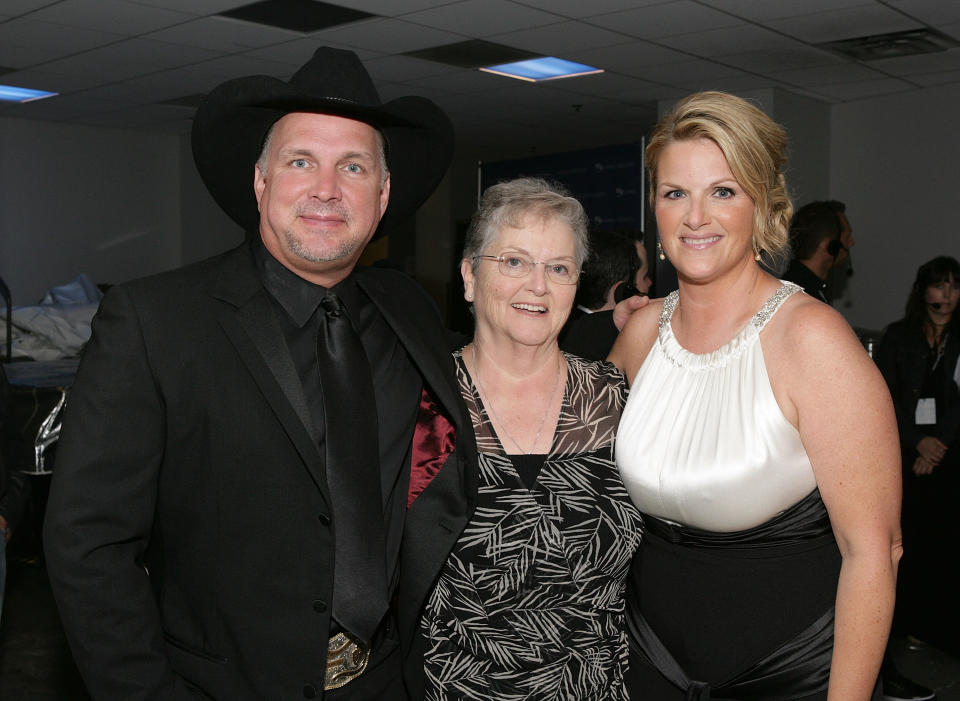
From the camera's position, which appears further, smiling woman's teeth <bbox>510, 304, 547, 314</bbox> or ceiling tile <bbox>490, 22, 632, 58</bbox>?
ceiling tile <bbox>490, 22, 632, 58</bbox>

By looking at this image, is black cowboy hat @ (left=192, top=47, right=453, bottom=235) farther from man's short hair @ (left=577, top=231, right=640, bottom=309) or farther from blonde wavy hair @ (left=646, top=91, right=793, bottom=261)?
man's short hair @ (left=577, top=231, right=640, bottom=309)

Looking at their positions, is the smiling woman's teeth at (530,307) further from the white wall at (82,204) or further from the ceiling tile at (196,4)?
the white wall at (82,204)

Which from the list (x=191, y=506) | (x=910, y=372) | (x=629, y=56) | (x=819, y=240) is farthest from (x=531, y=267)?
(x=629, y=56)

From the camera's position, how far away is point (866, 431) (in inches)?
62.7

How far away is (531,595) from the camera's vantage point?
182 centimetres

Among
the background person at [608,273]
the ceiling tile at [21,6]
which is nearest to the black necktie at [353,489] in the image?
the background person at [608,273]

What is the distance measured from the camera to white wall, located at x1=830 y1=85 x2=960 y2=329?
8.49m

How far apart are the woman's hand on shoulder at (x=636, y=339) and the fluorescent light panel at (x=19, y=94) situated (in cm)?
844

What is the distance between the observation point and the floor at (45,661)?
12.7 feet

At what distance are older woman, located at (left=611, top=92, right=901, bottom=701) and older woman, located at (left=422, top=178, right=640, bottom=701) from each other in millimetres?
90

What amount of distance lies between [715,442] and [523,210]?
62 cm

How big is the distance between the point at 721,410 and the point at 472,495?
0.51 m

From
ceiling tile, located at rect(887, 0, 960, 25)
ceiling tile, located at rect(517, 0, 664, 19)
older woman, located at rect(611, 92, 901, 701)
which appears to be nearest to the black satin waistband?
older woman, located at rect(611, 92, 901, 701)

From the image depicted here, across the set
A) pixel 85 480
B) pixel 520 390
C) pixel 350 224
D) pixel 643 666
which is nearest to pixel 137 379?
pixel 85 480
